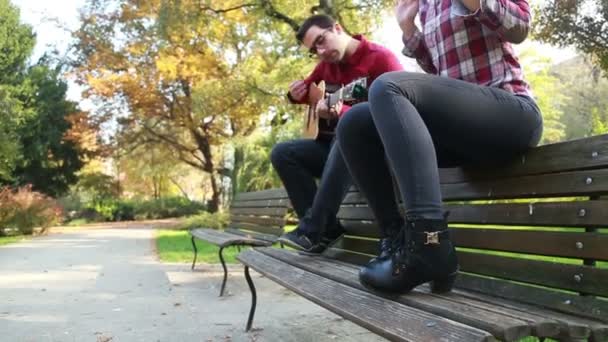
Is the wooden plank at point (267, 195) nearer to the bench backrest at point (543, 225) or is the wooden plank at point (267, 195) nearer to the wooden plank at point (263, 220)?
the wooden plank at point (263, 220)

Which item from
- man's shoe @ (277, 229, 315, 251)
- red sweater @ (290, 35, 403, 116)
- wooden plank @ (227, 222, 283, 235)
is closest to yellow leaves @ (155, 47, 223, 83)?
wooden plank @ (227, 222, 283, 235)

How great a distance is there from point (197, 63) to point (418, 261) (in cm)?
1571

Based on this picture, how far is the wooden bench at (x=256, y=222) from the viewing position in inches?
166

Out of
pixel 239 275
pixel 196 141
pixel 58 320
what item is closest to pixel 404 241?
pixel 58 320

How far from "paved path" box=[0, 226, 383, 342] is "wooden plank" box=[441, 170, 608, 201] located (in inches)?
46.1

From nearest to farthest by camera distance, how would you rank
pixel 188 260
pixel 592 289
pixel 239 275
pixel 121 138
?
pixel 592 289 < pixel 239 275 < pixel 188 260 < pixel 121 138

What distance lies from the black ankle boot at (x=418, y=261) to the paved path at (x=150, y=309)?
1.39m

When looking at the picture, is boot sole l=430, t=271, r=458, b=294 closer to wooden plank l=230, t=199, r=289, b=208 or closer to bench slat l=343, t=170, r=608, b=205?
bench slat l=343, t=170, r=608, b=205

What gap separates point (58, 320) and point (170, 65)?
44.8 ft

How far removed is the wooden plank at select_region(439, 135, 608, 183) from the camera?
1.50 metres

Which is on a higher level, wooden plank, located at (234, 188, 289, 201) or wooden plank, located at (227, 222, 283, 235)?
wooden plank, located at (234, 188, 289, 201)

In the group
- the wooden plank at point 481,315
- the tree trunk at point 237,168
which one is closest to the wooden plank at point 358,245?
the wooden plank at point 481,315

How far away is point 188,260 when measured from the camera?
24.0 ft

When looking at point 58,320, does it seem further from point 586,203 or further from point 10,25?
point 10,25
